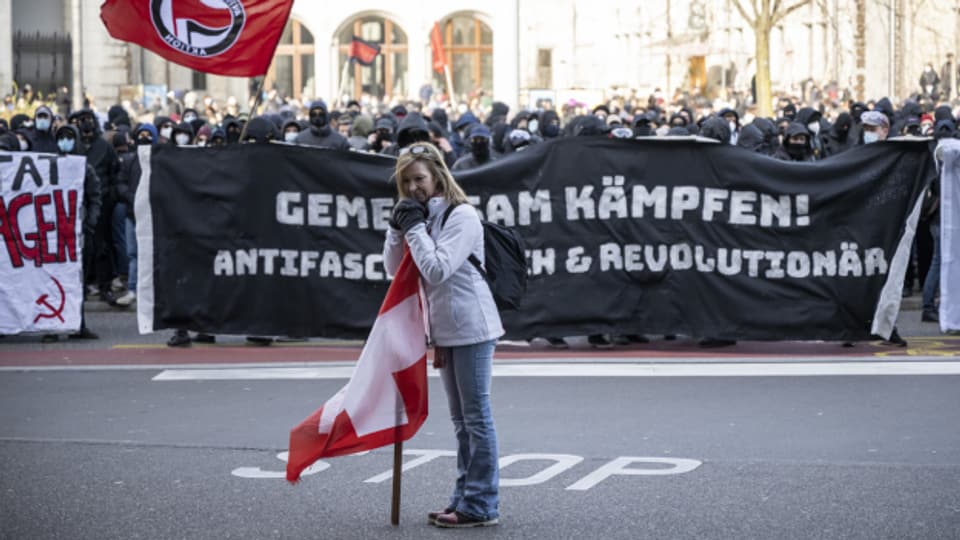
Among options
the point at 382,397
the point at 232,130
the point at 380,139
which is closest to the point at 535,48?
the point at 232,130

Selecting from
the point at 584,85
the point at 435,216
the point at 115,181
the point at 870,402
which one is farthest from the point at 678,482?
the point at 584,85

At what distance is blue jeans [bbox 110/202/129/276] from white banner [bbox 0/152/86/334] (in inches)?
107

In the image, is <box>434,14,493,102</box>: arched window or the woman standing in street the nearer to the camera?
the woman standing in street

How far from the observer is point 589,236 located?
13.8m

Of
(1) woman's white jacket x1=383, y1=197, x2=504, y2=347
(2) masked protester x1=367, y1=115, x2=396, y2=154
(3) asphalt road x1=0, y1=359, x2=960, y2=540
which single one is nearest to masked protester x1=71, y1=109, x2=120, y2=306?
(2) masked protester x1=367, y1=115, x2=396, y2=154

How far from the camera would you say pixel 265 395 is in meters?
11.5

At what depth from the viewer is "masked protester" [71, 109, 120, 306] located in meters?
17.4

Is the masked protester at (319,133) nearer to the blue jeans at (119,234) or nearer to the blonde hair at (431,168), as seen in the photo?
the blue jeans at (119,234)

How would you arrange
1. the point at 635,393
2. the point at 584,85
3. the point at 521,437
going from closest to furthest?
the point at 521,437, the point at 635,393, the point at 584,85

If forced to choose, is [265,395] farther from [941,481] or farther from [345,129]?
[345,129]

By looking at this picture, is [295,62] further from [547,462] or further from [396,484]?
[396,484]

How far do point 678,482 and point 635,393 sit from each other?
302 cm

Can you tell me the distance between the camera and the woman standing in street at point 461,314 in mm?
7230

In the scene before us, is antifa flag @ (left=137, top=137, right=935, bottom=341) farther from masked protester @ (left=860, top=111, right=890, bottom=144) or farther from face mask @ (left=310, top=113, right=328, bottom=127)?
face mask @ (left=310, top=113, right=328, bottom=127)
